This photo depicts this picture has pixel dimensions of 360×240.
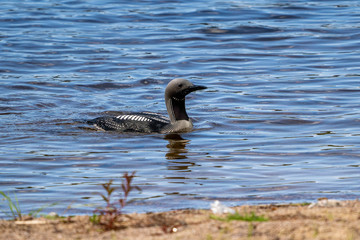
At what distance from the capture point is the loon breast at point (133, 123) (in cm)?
1200

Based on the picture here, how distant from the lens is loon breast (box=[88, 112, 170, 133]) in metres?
12.0

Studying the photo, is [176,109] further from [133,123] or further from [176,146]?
[176,146]

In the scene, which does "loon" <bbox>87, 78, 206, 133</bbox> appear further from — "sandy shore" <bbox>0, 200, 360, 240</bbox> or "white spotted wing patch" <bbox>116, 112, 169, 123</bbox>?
"sandy shore" <bbox>0, 200, 360, 240</bbox>

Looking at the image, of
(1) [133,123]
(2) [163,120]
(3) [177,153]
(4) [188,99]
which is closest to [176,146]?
(3) [177,153]

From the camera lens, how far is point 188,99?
1518 centimetres

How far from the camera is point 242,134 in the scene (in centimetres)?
1162

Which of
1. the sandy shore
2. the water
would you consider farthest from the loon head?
the sandy shore

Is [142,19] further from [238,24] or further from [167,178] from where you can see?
[167,178]

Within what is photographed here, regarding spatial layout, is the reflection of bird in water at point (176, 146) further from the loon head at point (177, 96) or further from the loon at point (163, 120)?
the loon head at point (177, 96)

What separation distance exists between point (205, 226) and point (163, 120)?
7173 millimetres

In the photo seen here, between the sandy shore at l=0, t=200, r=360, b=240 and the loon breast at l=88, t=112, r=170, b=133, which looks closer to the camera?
the sandy shore at l=0, t=200, r=360, b=240

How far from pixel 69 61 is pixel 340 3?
11733 millimetres

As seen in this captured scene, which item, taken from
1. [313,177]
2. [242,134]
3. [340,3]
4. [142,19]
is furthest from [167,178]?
[340,3]

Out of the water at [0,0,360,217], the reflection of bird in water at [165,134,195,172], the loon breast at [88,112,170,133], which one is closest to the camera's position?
the water at [0,0,360,217]
